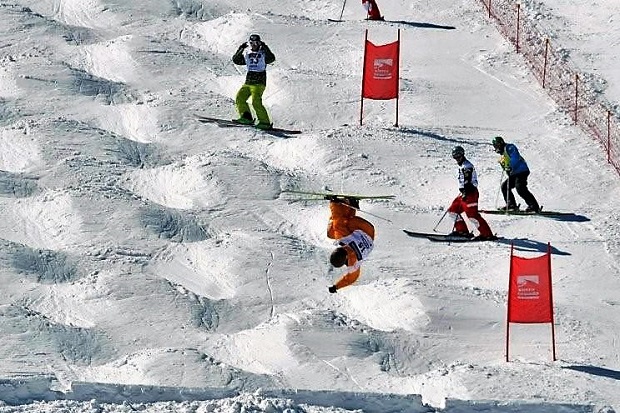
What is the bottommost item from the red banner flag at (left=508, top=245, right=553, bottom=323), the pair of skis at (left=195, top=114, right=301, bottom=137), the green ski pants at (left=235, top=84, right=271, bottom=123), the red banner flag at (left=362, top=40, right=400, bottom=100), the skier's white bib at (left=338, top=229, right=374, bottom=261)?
the red banner flag at (left=508, top=245, right=553, bottom=323)

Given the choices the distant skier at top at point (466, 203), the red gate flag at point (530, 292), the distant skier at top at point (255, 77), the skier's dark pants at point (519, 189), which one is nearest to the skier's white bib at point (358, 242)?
the red gate flag at point (530, 292)

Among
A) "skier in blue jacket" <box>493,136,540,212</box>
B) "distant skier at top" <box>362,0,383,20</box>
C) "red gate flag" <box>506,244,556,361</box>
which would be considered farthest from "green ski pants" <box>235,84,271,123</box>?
"red gate flag" <box>506,244,556,361</box>

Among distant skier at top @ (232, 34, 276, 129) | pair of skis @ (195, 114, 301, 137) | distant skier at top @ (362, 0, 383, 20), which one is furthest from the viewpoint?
distant skier at top @ (362, 0, 383, 20)

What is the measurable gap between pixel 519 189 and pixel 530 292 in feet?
14.2

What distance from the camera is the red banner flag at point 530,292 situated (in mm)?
17797

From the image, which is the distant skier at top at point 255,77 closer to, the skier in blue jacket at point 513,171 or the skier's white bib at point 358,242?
the skier in blue jacket at point 513,171

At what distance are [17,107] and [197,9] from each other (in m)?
5.19

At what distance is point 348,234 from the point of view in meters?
17.7

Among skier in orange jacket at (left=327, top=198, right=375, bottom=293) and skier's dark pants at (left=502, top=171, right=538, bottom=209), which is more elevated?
skier in orange jacket at (left=327, top=198, right=375, bottom=293)

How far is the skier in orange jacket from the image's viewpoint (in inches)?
696

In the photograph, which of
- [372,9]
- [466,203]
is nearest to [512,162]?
[466,203]

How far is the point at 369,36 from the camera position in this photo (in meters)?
28.0

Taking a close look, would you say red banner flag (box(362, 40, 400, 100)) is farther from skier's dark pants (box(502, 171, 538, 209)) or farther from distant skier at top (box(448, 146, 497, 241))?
distant skier at top (box(448, 146, 497, 241))

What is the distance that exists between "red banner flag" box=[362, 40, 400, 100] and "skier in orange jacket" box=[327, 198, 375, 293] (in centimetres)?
662
